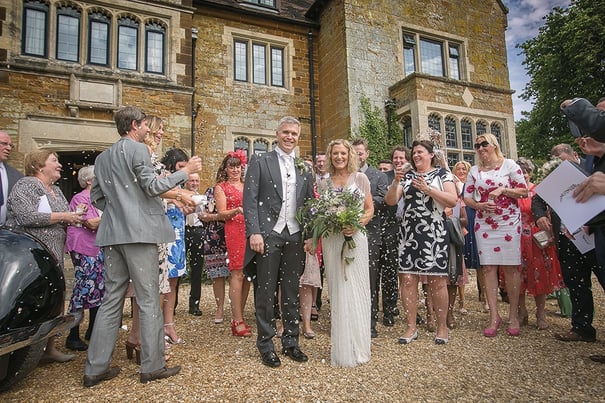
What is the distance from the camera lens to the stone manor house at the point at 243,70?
30.5ft

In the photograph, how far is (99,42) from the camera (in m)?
9.95

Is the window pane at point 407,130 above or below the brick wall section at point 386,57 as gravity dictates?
below

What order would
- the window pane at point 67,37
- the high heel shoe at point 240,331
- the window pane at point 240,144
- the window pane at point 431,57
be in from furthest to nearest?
the window pane at point 431,57 < the window pane at point 240,144 < the window pane at point 67,37 < the high heel shoe at point 240,331

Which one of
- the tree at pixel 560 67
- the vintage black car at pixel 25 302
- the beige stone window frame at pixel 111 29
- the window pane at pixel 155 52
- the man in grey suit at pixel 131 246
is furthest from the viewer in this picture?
the tree at pixel 560 67

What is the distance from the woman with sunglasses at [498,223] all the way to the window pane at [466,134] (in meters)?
8.08

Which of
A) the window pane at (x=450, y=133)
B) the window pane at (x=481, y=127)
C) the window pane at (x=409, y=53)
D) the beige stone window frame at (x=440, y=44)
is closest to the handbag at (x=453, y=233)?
the window pane at (x=450, y=133)

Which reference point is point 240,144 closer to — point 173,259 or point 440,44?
point 440,44

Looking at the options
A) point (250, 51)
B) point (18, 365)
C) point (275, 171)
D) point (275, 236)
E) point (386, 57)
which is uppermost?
point (250, 51)

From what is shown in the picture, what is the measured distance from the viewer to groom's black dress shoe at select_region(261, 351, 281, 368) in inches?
127

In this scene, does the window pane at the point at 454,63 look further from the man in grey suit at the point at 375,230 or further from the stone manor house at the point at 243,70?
the man in grey suit at the point at 375,230

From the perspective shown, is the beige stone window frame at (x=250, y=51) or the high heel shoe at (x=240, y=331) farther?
the beige stone window frame at (x=250, y=51)

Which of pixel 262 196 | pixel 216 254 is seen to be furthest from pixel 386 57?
pixel 262 196

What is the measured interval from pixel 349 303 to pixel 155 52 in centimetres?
987

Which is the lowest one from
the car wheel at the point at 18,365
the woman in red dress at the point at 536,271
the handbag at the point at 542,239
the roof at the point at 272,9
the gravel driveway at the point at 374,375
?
the gravel driveway at the point at 374,375
